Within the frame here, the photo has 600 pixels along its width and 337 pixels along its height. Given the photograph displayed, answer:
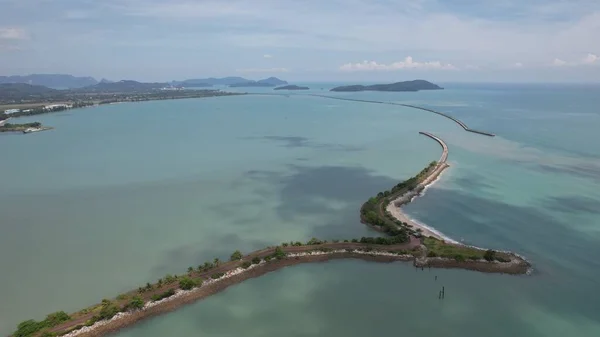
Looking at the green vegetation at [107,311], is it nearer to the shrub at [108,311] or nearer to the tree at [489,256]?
the shrub at [108,311]

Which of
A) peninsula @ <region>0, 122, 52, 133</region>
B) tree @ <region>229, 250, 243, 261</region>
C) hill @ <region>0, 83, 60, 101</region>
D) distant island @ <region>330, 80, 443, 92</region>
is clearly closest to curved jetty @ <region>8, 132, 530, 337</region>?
tree @ <region>229, 250, 243, 261</region>

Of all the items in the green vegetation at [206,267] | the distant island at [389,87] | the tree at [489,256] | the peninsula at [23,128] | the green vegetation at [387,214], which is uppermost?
the distant island at [389,87]

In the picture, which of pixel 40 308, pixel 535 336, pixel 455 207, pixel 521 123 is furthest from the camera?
pixel 521 123

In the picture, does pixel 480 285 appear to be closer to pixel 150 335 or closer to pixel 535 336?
pixel 535 336

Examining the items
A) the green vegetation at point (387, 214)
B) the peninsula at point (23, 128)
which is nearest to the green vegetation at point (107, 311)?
the green vegetation at point (387, 214)

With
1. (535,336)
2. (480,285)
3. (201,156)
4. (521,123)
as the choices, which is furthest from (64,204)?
(521,123)

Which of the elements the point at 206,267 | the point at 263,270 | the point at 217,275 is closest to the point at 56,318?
the point at 206,267
